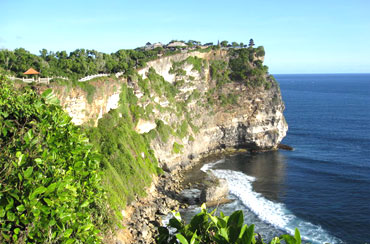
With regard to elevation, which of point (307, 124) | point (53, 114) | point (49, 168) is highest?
Result: point (53, 114)

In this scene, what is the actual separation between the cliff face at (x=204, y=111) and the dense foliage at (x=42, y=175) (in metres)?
46.3

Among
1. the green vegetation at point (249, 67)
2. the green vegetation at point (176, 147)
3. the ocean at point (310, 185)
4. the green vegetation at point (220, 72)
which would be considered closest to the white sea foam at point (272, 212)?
the ocean at point (310, 185)

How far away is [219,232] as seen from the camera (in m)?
6.25

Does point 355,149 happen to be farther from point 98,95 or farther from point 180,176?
point 98,95

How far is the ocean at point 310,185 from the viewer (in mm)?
36125

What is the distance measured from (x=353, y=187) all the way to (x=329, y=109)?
7398 centimetres

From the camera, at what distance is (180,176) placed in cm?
5300

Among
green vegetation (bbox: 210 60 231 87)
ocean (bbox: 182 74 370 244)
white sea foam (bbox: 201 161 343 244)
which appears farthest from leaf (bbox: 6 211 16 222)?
green vegetation (bbox: 210 60 231 87)

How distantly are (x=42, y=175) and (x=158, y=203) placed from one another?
34.8m

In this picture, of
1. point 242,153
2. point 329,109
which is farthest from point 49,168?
point 329,109

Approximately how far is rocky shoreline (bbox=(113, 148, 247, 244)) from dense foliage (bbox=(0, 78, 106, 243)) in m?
19.7

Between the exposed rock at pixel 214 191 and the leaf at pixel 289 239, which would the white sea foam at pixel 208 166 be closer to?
the exposed rock at pixel 214 191

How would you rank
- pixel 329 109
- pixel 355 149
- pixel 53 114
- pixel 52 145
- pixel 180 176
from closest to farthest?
pixel 52 145
pixel 53 114
pixel 180 176
pixel 355 149
pixel 329 109

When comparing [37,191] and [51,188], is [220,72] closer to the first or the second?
[51,188]
